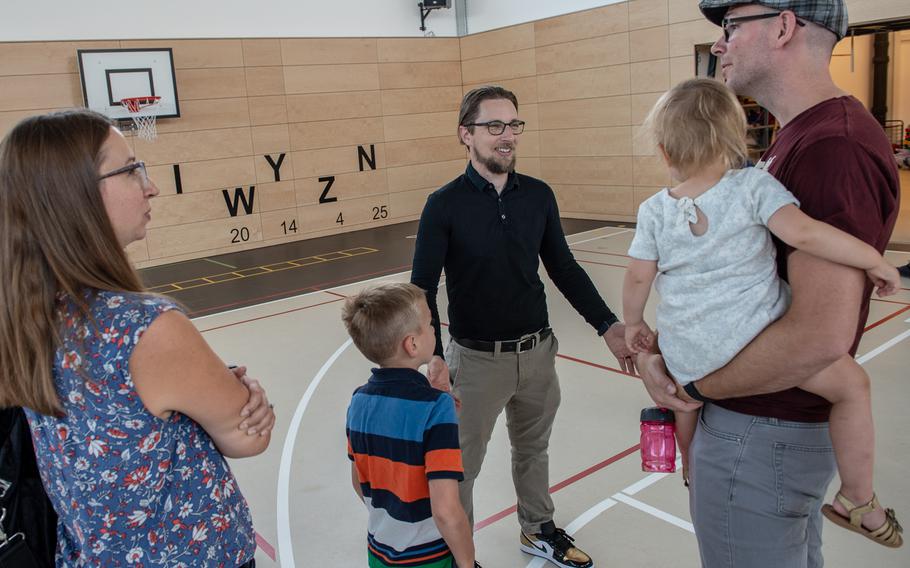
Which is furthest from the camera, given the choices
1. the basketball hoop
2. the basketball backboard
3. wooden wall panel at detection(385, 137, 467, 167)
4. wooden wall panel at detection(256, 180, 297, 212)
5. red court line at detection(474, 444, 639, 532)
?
wooden wall panel at detection(385, 137, 467, 167)

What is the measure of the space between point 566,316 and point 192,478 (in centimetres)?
591

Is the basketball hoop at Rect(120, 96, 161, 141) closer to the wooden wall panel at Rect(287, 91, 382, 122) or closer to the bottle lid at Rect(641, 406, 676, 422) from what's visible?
the wooden wall panel at Rect(287, 91, 382, 122)

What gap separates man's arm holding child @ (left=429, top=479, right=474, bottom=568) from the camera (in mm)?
1995

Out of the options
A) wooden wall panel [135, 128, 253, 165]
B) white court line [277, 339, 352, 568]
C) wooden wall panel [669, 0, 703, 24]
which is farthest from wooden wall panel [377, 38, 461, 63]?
white court line [277, 339, 352, 568]

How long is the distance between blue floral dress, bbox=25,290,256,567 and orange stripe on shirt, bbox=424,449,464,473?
0.56 meters

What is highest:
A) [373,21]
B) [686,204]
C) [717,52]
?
[373,21]

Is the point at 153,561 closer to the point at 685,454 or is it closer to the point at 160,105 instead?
the point at 685,454

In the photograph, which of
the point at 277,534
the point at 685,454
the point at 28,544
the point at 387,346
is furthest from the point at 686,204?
the point at 277,534

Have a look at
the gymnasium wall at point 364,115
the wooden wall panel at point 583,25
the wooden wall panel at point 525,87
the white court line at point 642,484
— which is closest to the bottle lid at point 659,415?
the white court line at point 642,484

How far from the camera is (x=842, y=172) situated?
151 cm

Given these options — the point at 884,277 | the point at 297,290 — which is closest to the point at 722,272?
the point at 884,277

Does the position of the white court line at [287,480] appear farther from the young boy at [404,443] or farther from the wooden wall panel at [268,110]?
the wooden wall panel at [268,110]

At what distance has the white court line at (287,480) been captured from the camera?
346 centimetres

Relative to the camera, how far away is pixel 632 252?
199 centimetres
